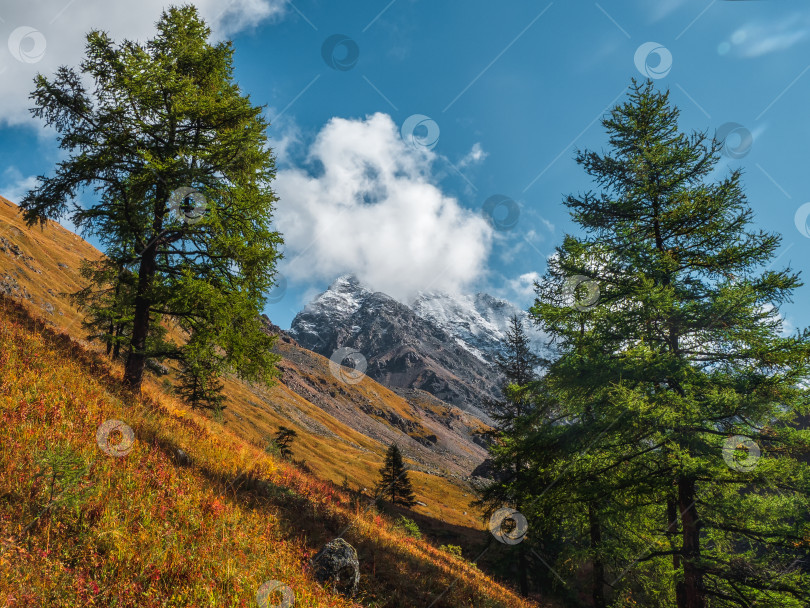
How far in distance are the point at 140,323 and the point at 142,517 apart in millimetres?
7072

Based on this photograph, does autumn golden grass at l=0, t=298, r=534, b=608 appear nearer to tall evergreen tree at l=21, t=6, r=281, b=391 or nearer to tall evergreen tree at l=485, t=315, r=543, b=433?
tall evergreen tree at l=21, t=6, r=281, b=391

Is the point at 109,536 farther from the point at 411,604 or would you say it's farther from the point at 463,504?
the point at 463,504

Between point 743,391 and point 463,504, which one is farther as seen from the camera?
point 463,504

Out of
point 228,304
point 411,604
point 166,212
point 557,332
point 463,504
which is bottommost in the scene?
point 463,504

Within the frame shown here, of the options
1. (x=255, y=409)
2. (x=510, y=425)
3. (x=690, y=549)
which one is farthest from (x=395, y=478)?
(x=255, y=409)

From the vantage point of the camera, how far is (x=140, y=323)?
9812 millimetres

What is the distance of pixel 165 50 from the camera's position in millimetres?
10758

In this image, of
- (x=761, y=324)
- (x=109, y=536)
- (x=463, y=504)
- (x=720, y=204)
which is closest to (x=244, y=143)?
(x=109, y=536)

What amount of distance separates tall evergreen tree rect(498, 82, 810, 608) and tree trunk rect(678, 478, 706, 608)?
0.11 feet

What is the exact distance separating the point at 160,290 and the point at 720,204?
1340 centimetres

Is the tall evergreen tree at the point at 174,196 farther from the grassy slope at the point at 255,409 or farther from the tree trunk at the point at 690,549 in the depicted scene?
the grassy slope at the point at 255,409

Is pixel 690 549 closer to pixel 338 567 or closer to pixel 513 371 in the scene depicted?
pixel 338 567

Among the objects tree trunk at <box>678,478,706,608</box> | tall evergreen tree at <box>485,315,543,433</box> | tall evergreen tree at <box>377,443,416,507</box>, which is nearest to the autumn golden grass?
tree trunk at <box>678,478,706,608</box>

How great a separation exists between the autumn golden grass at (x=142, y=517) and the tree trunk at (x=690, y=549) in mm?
3554
